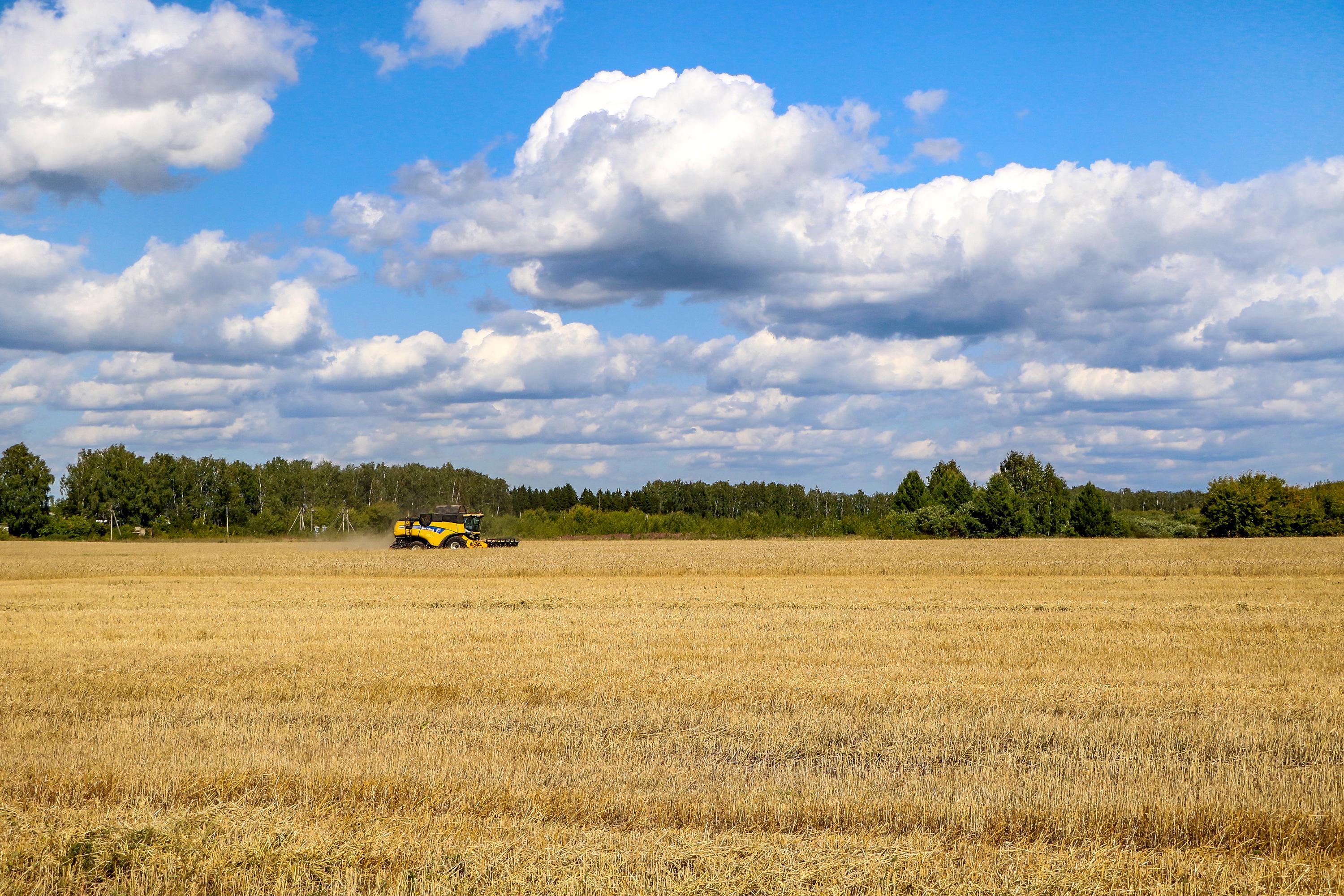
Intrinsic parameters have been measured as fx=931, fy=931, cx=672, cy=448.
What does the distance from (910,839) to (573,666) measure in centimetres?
825

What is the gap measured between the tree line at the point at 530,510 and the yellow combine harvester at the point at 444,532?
3879cm

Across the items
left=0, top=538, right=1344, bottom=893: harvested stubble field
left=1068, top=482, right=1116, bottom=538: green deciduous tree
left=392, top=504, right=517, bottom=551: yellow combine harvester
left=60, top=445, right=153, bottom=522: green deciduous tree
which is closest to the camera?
left=0, top=538, right=1344, bottom=893: harvested stubble field

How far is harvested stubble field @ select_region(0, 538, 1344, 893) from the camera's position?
20.4 ft

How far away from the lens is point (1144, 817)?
7.36 m

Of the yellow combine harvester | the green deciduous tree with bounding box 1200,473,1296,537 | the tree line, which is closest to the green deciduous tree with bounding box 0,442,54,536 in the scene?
the tree line

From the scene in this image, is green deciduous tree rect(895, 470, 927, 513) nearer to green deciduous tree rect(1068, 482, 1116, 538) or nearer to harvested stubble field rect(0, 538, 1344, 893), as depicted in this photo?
green deciduous tree rect(1068, 482, 1116, 538)

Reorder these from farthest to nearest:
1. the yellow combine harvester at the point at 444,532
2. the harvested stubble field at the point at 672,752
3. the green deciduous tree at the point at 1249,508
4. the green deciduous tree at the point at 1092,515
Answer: the green deciduous tree at the point at 1092,515 → the green deciduous tree at the point at 1249,508 → the yellow combine harvester at the point at 444,532 → the harvested stubble field at the point at 672,752

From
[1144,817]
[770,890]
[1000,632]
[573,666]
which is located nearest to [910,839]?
[770,890]

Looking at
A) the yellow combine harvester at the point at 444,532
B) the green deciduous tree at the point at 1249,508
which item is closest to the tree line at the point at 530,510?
the green deciduous tree at the point at 1249,508

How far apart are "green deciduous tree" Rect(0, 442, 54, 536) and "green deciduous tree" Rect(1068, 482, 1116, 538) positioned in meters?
114

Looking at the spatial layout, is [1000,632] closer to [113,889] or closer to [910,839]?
[910,839]

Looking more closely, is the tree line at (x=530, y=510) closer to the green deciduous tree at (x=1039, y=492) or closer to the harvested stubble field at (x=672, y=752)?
the green deciduous tree at (x=1039, y=492)

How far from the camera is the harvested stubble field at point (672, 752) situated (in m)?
6.22

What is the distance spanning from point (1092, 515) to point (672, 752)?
9641cm
